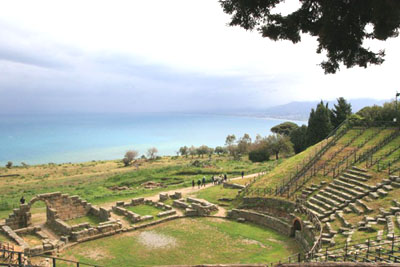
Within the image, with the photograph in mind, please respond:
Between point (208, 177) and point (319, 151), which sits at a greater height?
point (319, 151)

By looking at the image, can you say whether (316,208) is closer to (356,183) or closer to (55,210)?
(356,183)

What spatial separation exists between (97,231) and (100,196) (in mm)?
13078

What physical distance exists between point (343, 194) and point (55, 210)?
81.7 ft

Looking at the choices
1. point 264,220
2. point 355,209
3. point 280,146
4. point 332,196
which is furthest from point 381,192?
point 280,146

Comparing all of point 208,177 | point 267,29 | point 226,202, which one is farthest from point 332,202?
point 208,177

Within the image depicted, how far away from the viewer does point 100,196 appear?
1489 inches

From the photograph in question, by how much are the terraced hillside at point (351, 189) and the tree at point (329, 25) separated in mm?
7902

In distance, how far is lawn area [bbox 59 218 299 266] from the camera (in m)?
20.5

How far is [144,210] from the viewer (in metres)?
31.9

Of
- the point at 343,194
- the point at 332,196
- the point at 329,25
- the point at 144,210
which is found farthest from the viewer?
the point at 144,210

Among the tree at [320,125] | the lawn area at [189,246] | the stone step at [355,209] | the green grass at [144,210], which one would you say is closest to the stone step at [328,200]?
the stone step at [355,209]

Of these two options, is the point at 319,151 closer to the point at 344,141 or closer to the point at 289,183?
the point at 344,141

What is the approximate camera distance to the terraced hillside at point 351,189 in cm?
1708

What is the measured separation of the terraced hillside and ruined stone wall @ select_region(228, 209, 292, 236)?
7.73ft
